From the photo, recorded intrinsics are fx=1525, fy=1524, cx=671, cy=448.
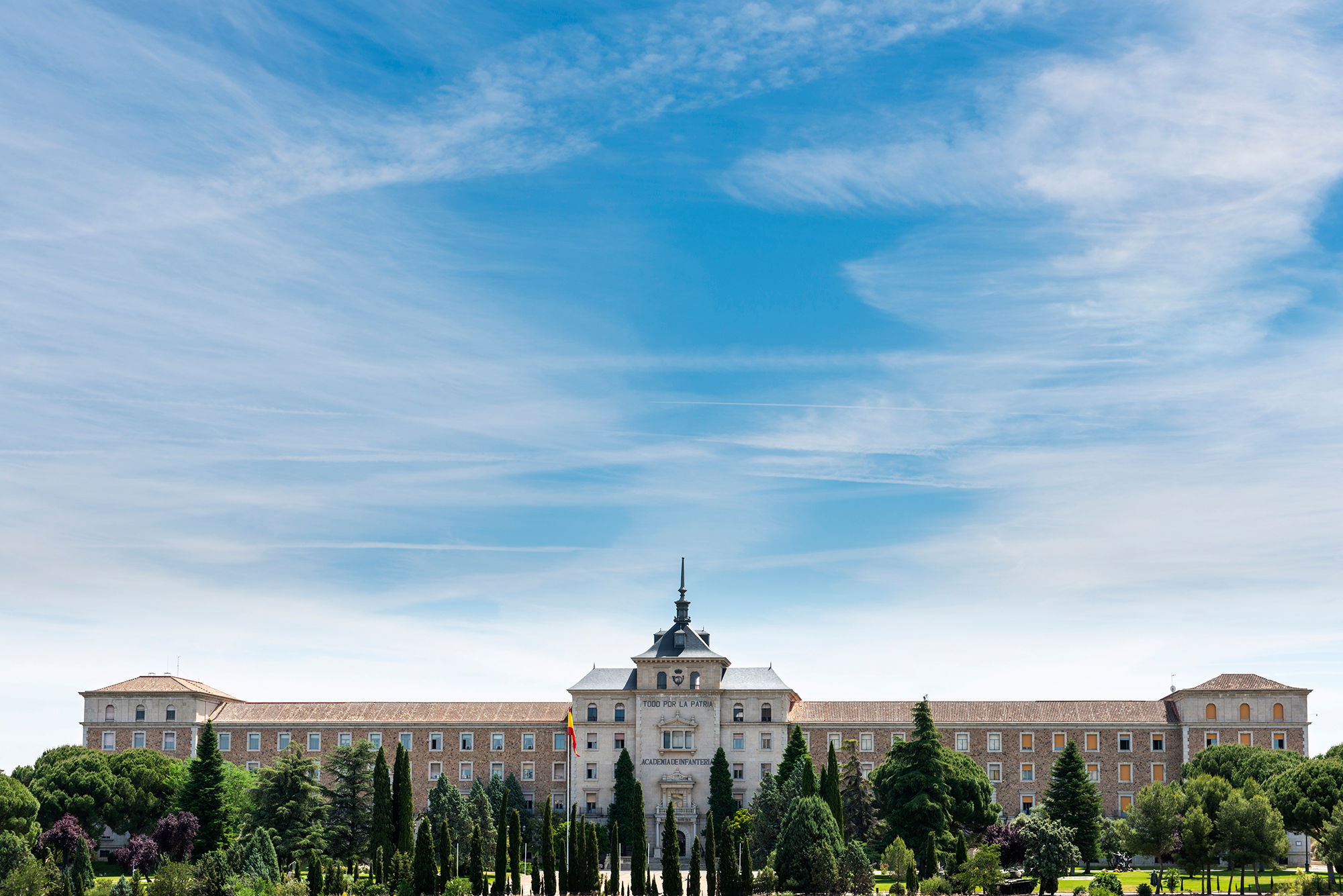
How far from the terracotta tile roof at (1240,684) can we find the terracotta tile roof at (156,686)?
203 feet

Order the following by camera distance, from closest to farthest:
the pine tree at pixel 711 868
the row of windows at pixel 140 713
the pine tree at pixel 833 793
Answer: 1. the pine tree at pixel 711 868
2. the pine tree at pixel 833 793
3. the row of windows at pixel 140 713

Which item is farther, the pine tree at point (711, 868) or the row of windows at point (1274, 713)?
the row of windows at point (1274, 713)

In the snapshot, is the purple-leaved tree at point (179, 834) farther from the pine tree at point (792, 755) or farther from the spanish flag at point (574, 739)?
the pine tree at point (792, 755)

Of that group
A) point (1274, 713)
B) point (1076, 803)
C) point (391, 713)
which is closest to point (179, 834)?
point (391, 713)

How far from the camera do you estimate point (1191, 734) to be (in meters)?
90.8

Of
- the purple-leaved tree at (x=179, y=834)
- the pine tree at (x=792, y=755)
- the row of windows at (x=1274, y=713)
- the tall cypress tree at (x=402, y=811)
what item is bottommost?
the purple-leaved tree at (x=179, y=834)

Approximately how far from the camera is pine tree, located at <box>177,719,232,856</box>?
74.0 m

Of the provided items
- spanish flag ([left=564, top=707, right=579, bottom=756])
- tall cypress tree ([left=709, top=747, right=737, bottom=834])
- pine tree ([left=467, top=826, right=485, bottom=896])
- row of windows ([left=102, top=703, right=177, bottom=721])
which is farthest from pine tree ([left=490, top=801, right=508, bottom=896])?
row of windows ([left=102, top=703, right=177, bottom=721])

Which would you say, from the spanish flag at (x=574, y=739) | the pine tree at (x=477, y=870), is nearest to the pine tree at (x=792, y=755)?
the spanish flag at (x=574, y=739)

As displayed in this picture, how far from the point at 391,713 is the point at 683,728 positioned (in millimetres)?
19490

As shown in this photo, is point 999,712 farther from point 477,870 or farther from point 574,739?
point 477,870

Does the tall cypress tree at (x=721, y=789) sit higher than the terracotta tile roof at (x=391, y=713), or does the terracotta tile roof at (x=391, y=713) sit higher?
the terracotta tile roof at (x=391, y=713)

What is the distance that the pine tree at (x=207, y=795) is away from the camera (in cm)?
7400

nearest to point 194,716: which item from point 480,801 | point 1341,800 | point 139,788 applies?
point 139,788
